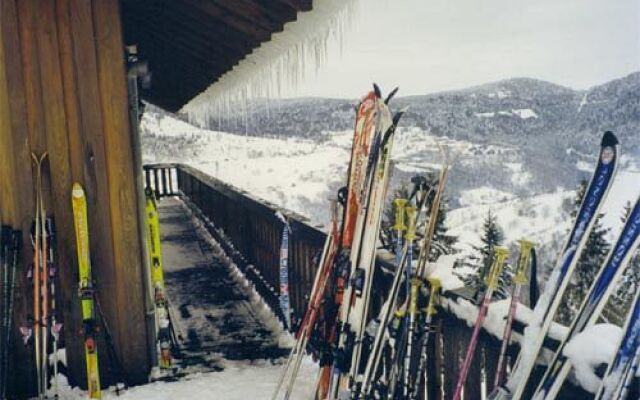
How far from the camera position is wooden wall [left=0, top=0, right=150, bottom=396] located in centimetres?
359

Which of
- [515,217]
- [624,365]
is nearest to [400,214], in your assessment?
[624,365]

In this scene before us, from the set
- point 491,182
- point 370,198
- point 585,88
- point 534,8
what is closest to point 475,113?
point 491,182

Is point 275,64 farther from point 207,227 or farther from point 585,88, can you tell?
point 585,88

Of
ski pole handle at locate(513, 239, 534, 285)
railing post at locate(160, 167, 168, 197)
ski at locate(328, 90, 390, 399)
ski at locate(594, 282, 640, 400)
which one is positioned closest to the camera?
ski at locate(594, 282, 640, 400)

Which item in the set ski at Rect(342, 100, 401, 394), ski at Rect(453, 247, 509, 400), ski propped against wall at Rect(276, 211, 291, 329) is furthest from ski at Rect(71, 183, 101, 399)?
ski at Rect(453, 247, 509, 400)

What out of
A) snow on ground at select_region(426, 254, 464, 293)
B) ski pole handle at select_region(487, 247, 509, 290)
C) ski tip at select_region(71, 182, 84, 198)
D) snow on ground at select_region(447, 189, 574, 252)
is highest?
ski tip at select_region(71, 182, 84, 198)

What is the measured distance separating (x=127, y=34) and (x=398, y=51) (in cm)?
8382

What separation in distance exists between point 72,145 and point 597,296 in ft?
10.7

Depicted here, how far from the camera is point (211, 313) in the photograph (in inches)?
223

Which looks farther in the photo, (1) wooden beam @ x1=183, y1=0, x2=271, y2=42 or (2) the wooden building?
(1) wooden beam @ x1=183, y1=0, x2=271, y2=42

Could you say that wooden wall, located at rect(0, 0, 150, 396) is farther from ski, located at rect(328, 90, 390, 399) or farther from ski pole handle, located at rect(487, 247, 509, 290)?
ski pole handle, located at rect(487, 247, 509, 290)

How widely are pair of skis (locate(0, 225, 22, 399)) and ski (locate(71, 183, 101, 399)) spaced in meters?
0.38

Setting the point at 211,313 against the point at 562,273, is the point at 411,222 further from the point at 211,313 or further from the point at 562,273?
the point at 211,313

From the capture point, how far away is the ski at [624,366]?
5.76 feet
